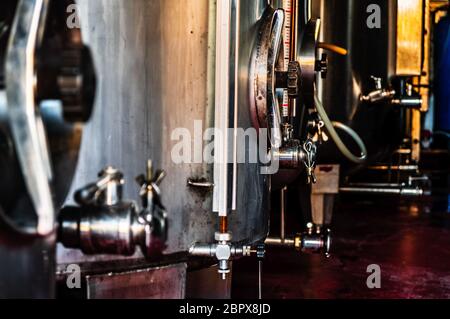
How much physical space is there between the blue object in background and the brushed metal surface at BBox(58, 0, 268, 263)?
4427 millimetres

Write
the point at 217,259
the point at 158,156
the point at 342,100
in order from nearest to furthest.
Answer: the point at 158,156 < the point at 217,259 < the point at 342,100

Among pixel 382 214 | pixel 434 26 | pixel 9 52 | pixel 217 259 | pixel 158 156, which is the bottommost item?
pixel 382 214

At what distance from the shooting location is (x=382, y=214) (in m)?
3.70

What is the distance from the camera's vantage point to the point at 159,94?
0.80 meters

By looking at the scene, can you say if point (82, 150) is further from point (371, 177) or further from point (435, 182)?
point (435, 182)

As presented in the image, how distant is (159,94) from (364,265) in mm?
1739

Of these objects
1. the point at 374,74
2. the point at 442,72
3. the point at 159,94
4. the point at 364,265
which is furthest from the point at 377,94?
the point at 442,72

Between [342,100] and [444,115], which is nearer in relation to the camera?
[342,100]

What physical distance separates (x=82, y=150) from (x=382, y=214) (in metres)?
3.22

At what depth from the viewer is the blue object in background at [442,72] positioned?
5027mm

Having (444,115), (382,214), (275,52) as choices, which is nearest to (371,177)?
(382,214)

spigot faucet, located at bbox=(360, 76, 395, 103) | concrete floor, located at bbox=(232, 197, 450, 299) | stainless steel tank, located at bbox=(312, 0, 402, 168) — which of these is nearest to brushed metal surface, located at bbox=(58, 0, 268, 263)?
concrete floor, located at bbox=(232, 197, 450, 299)

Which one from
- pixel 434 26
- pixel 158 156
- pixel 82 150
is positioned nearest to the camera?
pixel 82 150

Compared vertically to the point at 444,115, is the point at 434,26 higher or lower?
higher
